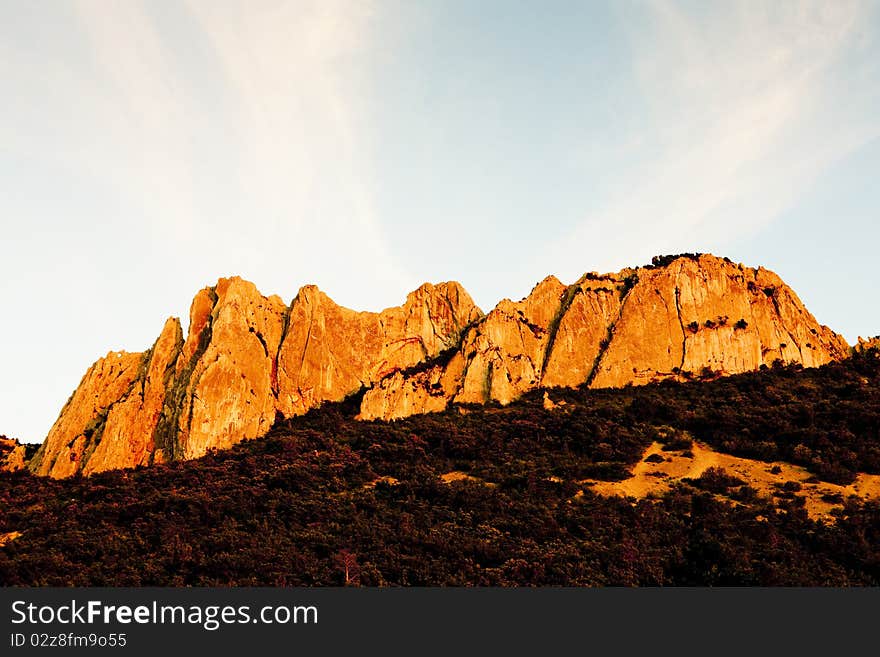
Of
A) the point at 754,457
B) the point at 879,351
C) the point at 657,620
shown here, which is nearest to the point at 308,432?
the point at 754,457

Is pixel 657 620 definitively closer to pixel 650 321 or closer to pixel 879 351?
pixel 650 321

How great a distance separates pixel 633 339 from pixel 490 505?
109 feet

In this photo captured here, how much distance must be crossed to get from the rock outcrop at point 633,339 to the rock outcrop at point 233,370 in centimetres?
747

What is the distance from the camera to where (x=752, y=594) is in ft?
86.0

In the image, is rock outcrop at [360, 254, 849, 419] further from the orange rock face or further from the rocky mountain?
the orange rock face

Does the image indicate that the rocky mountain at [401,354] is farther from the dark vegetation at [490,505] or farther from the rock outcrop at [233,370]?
the dark vegetation at [490,505]

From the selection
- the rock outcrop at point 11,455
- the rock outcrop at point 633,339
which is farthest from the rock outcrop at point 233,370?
the rock outcrop at point 633,339

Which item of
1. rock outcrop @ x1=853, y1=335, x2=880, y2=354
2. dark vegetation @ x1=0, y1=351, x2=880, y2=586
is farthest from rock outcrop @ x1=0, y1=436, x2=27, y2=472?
rock outcrop @ x1=853, y1=335, x2=880, y2=354

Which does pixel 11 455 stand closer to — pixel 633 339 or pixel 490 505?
pixel 490 505

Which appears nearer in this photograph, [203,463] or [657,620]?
[657,620]

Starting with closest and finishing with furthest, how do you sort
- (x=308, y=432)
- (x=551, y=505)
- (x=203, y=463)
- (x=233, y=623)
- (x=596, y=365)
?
1. (x=233, y=623)
2. (x=551, y=505)
3. (x=203, y=463)
4. (x=308, y=432)
5. (x=596, y=365)

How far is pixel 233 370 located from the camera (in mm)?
67062

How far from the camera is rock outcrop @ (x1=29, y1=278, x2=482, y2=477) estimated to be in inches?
2494

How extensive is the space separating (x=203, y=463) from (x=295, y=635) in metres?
38.6
